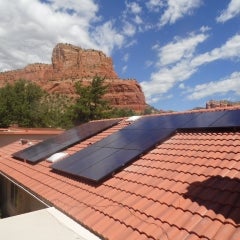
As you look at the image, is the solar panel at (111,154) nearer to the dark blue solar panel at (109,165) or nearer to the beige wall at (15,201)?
the dark blue solar panel at (109,165)

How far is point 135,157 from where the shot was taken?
25.4ft

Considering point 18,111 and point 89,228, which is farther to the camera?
point 18,111

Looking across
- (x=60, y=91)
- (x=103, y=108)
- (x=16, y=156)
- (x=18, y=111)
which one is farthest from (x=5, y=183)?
(x=60, y=91)

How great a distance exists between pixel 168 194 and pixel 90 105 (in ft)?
136

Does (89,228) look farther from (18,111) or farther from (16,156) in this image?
(18,111)

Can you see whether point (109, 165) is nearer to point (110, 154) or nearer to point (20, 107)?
point (110, 154)

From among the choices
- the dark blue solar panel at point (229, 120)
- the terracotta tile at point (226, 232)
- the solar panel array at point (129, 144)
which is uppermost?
the dark blue solar panel at point (229, 120)

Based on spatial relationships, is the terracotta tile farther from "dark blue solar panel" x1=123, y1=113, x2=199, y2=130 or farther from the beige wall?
the beige wall

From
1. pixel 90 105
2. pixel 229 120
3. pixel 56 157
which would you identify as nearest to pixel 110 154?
pixel 56 157

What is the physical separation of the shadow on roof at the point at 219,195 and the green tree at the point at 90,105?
40.2 m

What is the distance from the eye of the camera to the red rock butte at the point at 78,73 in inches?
5556

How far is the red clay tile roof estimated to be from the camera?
14.7 ft

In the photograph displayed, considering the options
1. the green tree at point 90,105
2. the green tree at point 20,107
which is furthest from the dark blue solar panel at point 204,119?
the green tree at point 20,107

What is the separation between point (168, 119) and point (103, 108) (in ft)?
121
